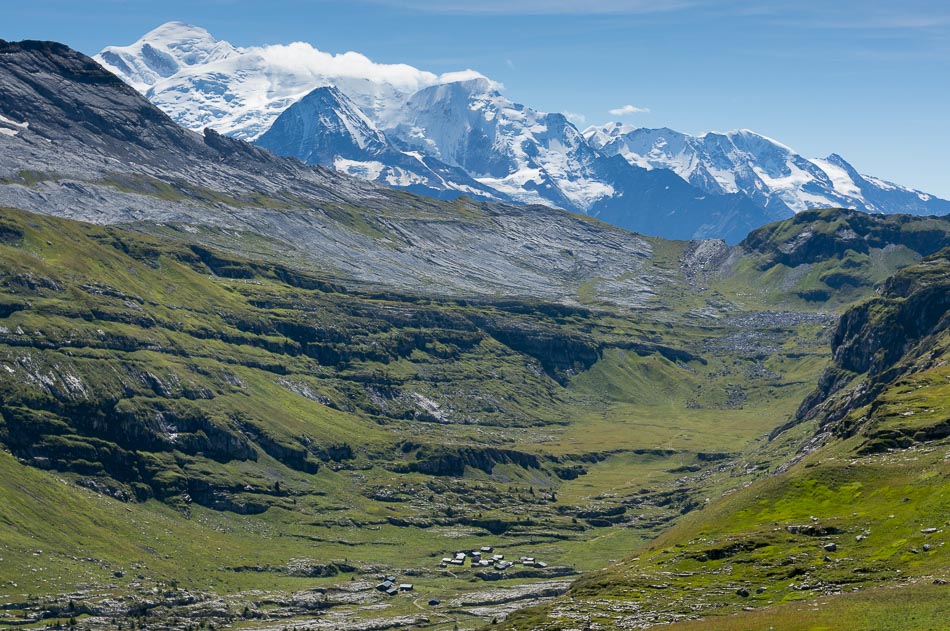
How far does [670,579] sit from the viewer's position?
198 m

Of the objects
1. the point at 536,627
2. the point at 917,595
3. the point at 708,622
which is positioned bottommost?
the point at 536,627

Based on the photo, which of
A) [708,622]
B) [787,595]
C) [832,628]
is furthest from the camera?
[787,595]

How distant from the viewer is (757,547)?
19712cm

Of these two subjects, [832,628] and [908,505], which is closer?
[832,628]

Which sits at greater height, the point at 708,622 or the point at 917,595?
Answer: the point at 917,595

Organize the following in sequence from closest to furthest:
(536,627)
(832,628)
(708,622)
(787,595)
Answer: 1. (832,628)
2. (708,622)
3. (787,595)
4. (536,627)

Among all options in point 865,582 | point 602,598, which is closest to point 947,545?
point 865,582

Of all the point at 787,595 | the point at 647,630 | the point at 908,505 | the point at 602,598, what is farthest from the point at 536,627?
the point at 908,505

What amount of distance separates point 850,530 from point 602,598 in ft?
132

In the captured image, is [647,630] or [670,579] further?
[670,579]

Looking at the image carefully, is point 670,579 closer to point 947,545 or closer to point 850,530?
point 850,530

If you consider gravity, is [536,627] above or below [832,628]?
below

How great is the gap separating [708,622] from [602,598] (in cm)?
4118

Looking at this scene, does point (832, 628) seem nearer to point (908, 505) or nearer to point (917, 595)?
point (917, 595)
